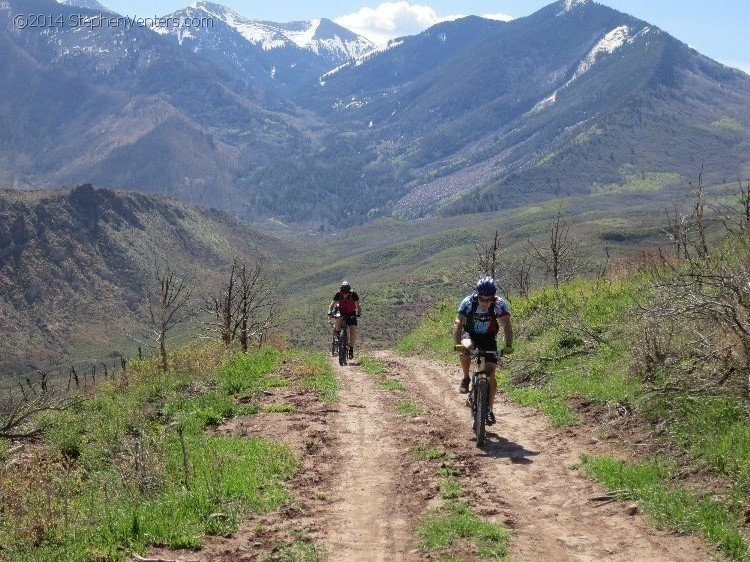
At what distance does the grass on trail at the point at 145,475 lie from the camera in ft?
26.3

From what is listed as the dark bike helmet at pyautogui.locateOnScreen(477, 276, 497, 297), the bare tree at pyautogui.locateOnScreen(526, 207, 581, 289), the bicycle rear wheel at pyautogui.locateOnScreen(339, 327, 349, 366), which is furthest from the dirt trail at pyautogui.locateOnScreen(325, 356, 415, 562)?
the bare tree at pyautogui.locateOnScreen(526, 207, 581, 289)

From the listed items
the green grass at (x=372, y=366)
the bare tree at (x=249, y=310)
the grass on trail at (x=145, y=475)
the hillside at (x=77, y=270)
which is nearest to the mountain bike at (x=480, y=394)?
the grass on trail at (x=145, y=475)

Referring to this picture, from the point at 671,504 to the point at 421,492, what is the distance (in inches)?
107

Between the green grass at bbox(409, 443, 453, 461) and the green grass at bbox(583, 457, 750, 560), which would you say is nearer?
the green grass at bbox(583, 457, 750, 560)

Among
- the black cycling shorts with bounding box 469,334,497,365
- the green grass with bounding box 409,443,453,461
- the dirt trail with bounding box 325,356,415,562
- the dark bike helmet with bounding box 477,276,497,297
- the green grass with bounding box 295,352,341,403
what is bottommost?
the dirt trail with bounding box 325,356,415,562

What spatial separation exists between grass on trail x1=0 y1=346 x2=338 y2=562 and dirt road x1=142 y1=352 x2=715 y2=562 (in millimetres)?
450

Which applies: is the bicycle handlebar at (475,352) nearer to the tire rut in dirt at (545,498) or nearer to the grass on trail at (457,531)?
the tire rut in dirt at (545,498)

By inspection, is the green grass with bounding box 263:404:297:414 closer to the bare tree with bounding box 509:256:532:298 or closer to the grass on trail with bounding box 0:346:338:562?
the grass on trail with bounding box 0:346:338:562

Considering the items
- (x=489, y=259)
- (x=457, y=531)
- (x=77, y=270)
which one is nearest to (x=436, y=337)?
(x=489, y=259)

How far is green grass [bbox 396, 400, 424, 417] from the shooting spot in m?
13.8

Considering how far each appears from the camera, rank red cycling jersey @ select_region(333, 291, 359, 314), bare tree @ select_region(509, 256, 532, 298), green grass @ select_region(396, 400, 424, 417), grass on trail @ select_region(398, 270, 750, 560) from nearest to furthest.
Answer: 1. grass on trail @ select_region(398, 270, 750, 560)
2. green grass @ select_region(396, 400, 424, 417)
3. red cycling jersey @ select_region(333, 291, 359, 314)
4. bare tree @ select_region(509, 256, 532, 298)

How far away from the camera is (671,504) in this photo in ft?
26.6

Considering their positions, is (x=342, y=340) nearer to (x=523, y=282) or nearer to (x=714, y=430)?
(x=714, y=430)

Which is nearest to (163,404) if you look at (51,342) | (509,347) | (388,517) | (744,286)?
(509,347)
